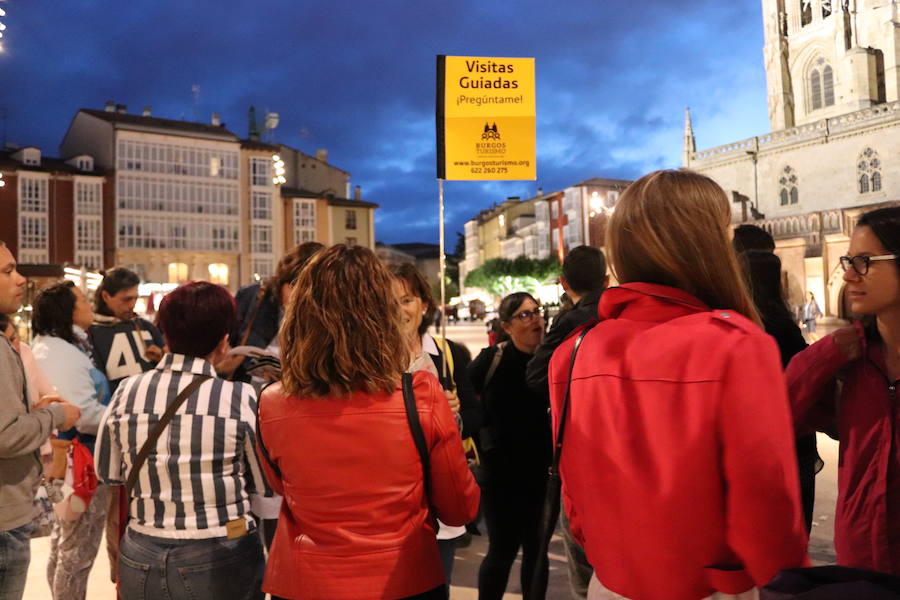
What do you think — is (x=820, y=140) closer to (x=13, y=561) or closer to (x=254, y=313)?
(x=254, y=313)

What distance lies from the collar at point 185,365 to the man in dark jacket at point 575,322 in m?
1.43

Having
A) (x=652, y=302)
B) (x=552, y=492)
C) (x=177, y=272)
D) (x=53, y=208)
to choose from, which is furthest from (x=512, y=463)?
(x=53, y=208)

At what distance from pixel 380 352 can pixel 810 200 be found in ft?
Answer: 152

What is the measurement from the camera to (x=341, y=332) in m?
1.99

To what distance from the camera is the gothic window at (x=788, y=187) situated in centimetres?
4284

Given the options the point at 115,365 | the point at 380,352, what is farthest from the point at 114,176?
the point at 380,352

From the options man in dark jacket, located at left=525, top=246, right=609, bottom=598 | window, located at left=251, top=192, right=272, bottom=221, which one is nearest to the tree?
window, located at left=251, top=192, right=272, bottom=221

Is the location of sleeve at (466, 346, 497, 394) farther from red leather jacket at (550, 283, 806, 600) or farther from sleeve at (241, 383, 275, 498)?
red leather jacket at (550, 283, 806, 600)

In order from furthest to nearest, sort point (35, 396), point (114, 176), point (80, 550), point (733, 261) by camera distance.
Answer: point (114, 176) → point (80, 550) → point (35, 396) → point (733, 261)

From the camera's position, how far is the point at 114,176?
143 ft

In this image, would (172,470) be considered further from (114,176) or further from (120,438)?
(114,176)

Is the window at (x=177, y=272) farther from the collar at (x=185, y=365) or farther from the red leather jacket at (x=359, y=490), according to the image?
the red leather jacket at (x=359, y=490)

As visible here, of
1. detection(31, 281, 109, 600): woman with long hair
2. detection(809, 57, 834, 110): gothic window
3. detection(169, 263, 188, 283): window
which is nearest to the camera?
detection(31, 281, 109, 600): woman with long hair

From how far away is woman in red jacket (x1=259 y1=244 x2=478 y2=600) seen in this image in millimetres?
1938
